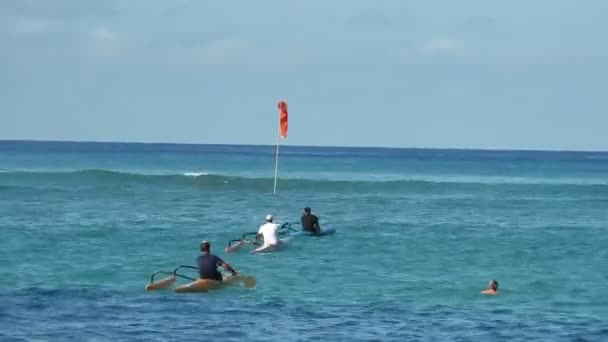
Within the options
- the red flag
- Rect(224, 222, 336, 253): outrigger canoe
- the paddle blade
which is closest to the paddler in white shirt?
Rect(224, 222, 336, 253): outrigger canoe

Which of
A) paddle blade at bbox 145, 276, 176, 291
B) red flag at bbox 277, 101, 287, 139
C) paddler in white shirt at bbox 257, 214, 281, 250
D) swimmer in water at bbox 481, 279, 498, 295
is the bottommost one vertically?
paddle blade at bbox 145, 276, 176, 291

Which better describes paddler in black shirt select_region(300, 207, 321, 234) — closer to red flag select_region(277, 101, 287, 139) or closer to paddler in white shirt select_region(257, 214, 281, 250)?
paddler in white shirt select_region(257, 214, 281, 250)

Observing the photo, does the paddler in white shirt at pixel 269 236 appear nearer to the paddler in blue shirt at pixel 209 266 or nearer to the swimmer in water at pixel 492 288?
the paddler in blue shirt at pixel 209 266

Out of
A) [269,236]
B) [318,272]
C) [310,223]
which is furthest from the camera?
[310,223]

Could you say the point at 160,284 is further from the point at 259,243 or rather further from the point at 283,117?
the point at 283,117

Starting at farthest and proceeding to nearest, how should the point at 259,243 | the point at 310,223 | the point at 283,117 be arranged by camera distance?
the point at 283,117
the point at 310,223
the point at 259,243

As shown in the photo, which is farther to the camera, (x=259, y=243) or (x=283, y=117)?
(x=283, y=117)

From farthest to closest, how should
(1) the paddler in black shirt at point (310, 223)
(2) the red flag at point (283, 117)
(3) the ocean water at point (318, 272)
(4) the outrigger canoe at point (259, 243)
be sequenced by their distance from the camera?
(2) the red flag at point (283, 117), (1) the paddler in black shirt at point (310, 223), (4) the outrigger canoe at point (259, 243), (3) the ocean water at point (318, 272)

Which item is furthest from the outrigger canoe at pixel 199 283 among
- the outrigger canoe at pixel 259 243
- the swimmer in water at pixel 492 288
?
the outrigger canoe at pixel 259 243

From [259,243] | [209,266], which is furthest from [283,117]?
[209,266]

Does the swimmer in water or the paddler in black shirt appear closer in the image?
the swimmer in water

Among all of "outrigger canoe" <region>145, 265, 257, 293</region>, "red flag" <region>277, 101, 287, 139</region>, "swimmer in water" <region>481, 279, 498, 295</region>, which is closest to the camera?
"outrigger canoe" <region>145, 265, 257, 293</region>

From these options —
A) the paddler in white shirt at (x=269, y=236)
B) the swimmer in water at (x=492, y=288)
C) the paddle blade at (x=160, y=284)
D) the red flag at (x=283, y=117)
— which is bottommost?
the paddle blade at (x=160, y=284)

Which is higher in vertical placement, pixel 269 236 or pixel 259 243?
pixel 269 236
